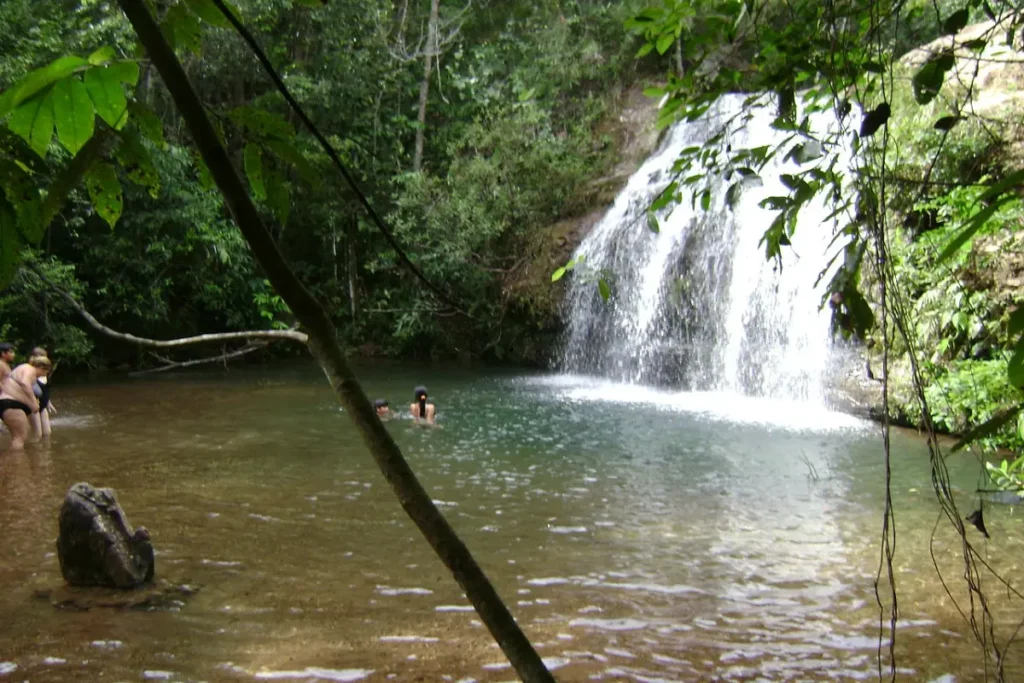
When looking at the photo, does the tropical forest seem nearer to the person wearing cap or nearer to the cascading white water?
the cascading white water

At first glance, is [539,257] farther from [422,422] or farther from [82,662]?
[82,662]

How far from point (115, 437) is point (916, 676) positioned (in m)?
9.02

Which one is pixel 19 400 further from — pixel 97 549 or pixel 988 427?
pixel 988 427

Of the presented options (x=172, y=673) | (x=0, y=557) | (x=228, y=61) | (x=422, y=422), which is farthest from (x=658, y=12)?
(x=228, y=61)

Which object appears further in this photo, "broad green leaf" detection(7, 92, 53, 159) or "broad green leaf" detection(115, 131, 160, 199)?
"broad green leaf" detection(115, 131, 160, 199)

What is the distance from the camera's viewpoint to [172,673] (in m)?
3.93

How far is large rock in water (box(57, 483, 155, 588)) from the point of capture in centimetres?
489

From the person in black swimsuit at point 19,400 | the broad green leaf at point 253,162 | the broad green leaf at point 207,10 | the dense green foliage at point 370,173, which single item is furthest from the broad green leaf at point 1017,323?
the dense green foliage at point 370,173

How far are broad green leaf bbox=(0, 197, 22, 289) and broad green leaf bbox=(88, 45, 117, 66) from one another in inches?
8.5

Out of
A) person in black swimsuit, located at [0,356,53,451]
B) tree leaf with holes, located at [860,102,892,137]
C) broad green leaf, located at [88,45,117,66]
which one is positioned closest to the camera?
broad green leaf, located at [88,45,117,66]

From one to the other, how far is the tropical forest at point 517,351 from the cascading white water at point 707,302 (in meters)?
0.08

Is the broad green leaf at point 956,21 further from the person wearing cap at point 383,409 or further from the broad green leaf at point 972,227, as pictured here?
the person wearing cap at point 383,409

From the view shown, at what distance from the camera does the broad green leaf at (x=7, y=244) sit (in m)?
1.04

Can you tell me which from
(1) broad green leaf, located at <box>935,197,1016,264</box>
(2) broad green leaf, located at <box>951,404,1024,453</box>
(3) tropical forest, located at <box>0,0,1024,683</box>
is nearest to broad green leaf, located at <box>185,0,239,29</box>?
(3) tropical forest, located at <box>0,0,1024,683</box>
